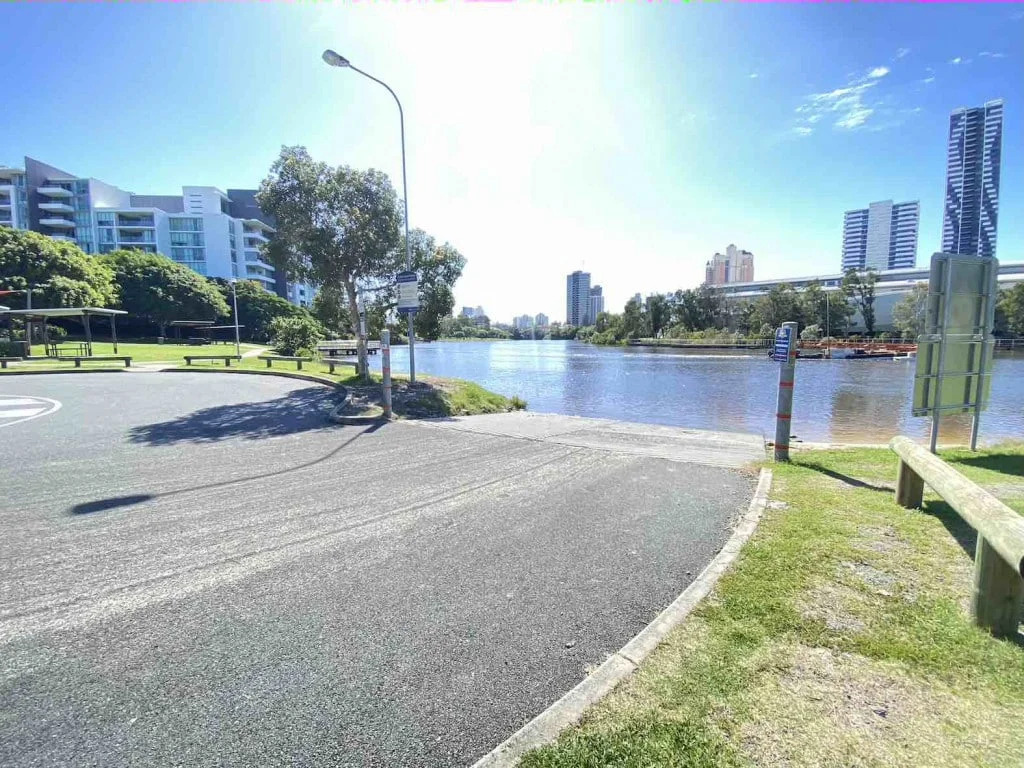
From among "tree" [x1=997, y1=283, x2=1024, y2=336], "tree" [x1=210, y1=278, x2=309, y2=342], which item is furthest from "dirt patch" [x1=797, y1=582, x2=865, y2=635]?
"tree" [x1=997, y1=283, x2=1024, y2=336]

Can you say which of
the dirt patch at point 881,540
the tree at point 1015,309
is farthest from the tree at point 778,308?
the dirt patch at point 881,540

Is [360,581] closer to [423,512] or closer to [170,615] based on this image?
[170,615]

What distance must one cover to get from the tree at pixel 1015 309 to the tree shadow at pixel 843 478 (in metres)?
90.7

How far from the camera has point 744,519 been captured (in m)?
4.52

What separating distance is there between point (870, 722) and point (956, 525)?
3204 mm

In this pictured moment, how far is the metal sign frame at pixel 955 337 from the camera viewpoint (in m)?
7.30

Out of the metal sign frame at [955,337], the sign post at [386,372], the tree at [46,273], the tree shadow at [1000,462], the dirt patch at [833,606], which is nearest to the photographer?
the dirt patch at [833,606]

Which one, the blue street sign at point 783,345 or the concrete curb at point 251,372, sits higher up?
the blue street sign at point 783,345

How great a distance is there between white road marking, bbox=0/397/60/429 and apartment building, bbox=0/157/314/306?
6672 centimetres

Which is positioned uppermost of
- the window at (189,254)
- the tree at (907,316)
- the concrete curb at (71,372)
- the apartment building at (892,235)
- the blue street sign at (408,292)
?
the apartment building at (892,235)

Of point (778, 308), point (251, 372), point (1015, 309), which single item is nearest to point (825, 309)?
point (778, 308)

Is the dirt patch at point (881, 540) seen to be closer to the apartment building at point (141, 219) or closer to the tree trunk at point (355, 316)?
the tree trunk at point (355, 316)

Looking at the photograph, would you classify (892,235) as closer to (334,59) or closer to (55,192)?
(334,59)

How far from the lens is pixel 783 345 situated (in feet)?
23.2
